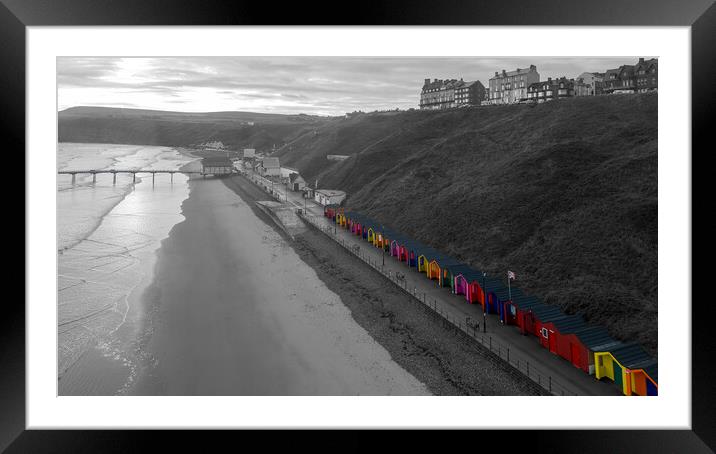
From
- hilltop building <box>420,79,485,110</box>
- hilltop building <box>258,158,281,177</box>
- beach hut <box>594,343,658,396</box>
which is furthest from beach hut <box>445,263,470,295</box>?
hilltop building <box>420,79,485,110</box>

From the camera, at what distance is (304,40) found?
216 inches

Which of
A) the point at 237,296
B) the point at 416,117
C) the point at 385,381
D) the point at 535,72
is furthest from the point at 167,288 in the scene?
the point at 535,72

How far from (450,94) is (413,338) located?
41.9 m

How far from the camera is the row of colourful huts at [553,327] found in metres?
9.55

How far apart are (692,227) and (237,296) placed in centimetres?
1361

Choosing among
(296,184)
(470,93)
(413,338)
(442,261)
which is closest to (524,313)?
(413,338)

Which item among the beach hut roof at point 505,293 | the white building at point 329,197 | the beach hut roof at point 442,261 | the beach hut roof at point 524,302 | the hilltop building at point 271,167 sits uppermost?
the hilltop building at point 271,167

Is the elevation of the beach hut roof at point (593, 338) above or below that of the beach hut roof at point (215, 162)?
below

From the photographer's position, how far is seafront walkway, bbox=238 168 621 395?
9938mm

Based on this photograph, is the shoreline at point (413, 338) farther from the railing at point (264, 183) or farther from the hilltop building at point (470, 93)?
the hilltop building at point (470, 93)

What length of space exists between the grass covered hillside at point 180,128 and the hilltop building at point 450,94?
2584 cm

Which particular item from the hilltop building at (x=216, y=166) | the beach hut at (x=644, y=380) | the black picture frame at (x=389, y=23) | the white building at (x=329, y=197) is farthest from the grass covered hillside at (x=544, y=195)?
the hilltop building at (x=216, y=166)

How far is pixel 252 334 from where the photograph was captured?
13219 millimetres

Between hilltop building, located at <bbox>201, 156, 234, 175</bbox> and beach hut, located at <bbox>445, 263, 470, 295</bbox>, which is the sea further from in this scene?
hilltop building, located at <bbox>201, 156, 234, 175</bbox>
